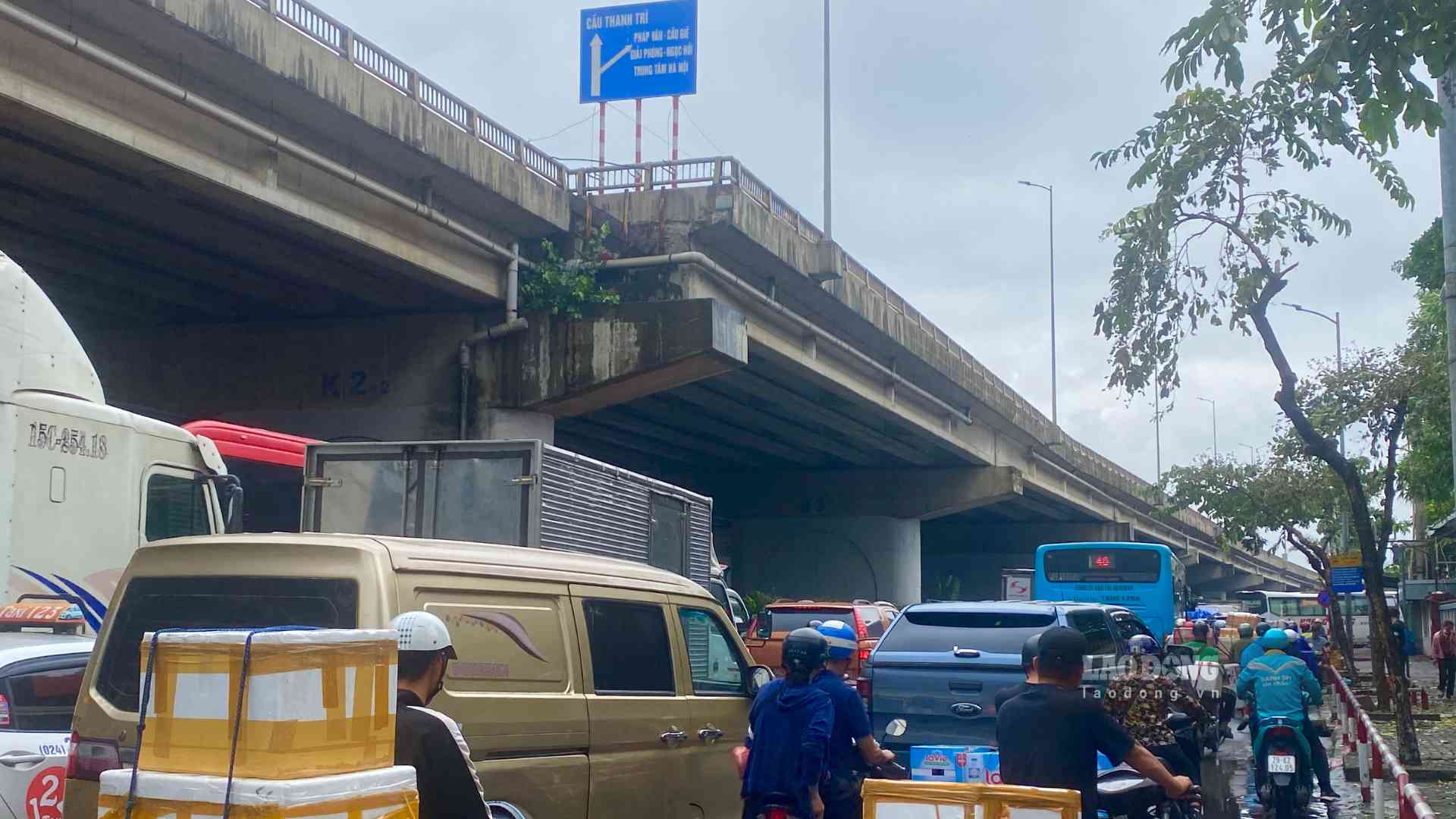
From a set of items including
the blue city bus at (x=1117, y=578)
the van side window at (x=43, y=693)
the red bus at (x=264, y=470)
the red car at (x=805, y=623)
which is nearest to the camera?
the van side window at (x=43, y=693)

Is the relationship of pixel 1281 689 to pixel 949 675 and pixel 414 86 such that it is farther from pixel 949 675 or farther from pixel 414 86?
pixel 414 86

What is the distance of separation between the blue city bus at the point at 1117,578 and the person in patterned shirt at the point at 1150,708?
593 inches

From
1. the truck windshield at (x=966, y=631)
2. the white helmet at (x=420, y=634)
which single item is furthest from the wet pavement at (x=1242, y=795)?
the white helmet at (x=420, y=634)

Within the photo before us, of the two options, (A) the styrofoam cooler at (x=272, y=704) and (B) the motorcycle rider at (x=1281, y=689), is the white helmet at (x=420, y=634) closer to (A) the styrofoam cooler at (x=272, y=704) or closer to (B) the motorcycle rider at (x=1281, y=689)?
(A) the styrofoam cooler at (x=272, y=704)

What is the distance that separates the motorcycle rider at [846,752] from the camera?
22.2ft

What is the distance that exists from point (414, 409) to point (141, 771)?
716 inches

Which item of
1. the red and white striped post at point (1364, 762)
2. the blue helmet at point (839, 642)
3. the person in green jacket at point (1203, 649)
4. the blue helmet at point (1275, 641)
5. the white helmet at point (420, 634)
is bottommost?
the red and white striped post at point (1364, 762)

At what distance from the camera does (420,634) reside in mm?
4461

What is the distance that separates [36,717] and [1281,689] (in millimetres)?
9088

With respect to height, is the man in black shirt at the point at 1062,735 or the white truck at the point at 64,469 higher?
the white truck at the point at 64,469

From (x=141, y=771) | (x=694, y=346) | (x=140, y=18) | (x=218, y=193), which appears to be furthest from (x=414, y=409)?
(x=141, y=771)

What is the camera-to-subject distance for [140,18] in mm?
14102

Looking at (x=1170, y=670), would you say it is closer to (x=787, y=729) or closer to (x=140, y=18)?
(x=787, y=729)

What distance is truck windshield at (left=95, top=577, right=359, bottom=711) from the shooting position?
17.1 feet
